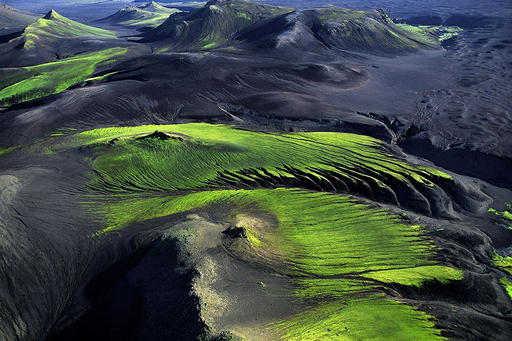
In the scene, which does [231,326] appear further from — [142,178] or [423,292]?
[142,178]

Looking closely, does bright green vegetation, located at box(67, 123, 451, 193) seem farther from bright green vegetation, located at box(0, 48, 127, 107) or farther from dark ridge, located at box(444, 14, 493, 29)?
dark ridge, located at box(444, 14, 493, 29)

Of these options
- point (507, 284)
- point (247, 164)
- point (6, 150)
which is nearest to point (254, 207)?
point (247, 164)

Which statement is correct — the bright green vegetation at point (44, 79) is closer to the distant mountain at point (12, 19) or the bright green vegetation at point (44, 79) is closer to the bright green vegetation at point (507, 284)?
the bright green vegetation at point (507, 284)

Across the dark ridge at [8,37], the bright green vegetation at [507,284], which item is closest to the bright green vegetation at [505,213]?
the bright green vegetation at [507,284]

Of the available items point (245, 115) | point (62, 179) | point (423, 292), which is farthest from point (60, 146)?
point (423, 292)

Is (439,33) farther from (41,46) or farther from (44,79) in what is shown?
(41,46)

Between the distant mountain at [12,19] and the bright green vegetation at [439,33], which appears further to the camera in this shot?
the distant mountain at [12,19]

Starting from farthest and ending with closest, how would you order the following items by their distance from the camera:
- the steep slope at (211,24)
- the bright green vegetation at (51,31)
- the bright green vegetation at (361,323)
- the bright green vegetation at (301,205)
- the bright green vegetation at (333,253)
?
the steep slope at (211,24), the bright green vegetation at (51,31), the bright green vegetation at (301,205), the bright green vegetation at (333,253), the bright green vegetation at (361,323)
